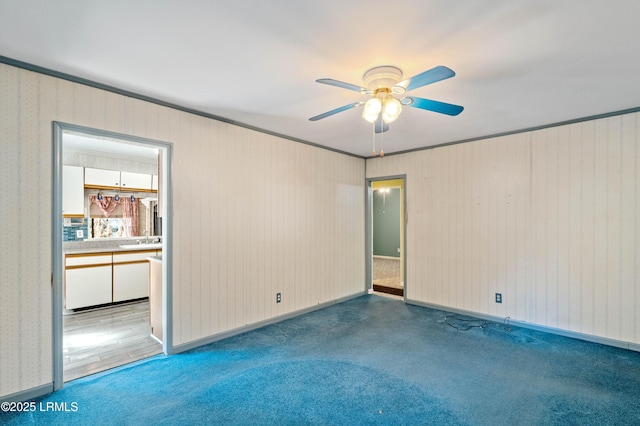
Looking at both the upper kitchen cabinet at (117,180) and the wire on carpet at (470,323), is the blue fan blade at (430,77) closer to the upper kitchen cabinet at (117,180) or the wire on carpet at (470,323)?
the wire on carpet at (470,323)

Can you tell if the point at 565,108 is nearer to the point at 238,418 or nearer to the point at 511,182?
the point at 511,182

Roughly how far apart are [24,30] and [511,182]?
15.5ft

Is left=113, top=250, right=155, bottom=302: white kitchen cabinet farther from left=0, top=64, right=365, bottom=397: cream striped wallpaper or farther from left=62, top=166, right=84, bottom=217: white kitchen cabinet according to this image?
left=0, top=64, right=365, bottom=397: cream striped wallpaper

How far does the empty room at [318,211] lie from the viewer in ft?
6.24

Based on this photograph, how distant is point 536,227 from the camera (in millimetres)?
3693

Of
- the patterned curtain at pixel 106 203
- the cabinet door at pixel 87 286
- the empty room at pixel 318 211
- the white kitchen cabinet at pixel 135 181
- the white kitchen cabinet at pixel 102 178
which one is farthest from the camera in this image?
the white kitchen cabinet at pixel 135 181

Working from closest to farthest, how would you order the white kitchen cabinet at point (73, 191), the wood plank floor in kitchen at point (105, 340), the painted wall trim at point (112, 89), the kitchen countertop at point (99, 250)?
the painted wall trim at point (112, 89) < the wood plank floor in kitchen at point (105, 340) < the kitchen countertop at point (99, 250) < the white kitchen cabinet at point (73, 191)

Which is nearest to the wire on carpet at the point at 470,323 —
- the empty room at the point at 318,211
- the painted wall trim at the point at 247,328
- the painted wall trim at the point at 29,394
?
the empty room at the point at 318,211

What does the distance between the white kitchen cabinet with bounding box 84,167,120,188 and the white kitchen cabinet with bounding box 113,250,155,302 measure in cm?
132

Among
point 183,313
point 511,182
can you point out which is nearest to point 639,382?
point 511,182

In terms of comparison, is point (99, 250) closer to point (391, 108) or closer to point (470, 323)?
point (391, 108)

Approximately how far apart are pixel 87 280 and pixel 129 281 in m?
0.54

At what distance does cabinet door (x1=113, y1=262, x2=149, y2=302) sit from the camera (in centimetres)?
464

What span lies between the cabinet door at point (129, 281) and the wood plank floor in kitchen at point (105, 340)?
0.23m
